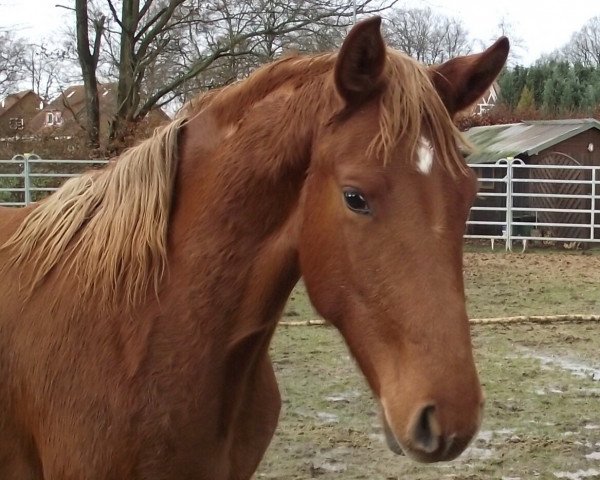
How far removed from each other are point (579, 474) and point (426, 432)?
110 inches

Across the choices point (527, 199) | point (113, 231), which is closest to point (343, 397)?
point (113, 231)

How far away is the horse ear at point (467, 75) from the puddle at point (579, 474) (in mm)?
2695

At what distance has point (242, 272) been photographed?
192 centimetres

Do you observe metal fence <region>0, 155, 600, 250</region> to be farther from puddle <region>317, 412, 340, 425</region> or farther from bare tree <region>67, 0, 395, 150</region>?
puddle <region>317, 412, 340, 425</region>

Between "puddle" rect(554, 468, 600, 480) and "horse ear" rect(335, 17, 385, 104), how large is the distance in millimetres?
2938

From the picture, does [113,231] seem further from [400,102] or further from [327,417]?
[327,417]

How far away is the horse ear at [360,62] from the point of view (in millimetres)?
1637

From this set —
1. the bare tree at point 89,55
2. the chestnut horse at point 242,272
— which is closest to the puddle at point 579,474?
A: the chestnut horse at point 242,272

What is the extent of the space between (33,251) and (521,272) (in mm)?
9276

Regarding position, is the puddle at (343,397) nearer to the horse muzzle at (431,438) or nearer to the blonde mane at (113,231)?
the blonde mane at (113,231)

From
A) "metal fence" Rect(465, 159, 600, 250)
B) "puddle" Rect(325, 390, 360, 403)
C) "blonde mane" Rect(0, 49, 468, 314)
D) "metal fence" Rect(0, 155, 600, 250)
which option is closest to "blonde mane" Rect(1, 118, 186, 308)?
"blonde mane" Rect(0, 49, 468, 314)

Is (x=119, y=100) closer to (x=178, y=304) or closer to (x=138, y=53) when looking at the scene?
(x=138, y=53)

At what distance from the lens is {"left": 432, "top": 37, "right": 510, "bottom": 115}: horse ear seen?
6.18ft

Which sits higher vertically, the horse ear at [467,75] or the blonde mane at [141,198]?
the horse ear at [467,75]
